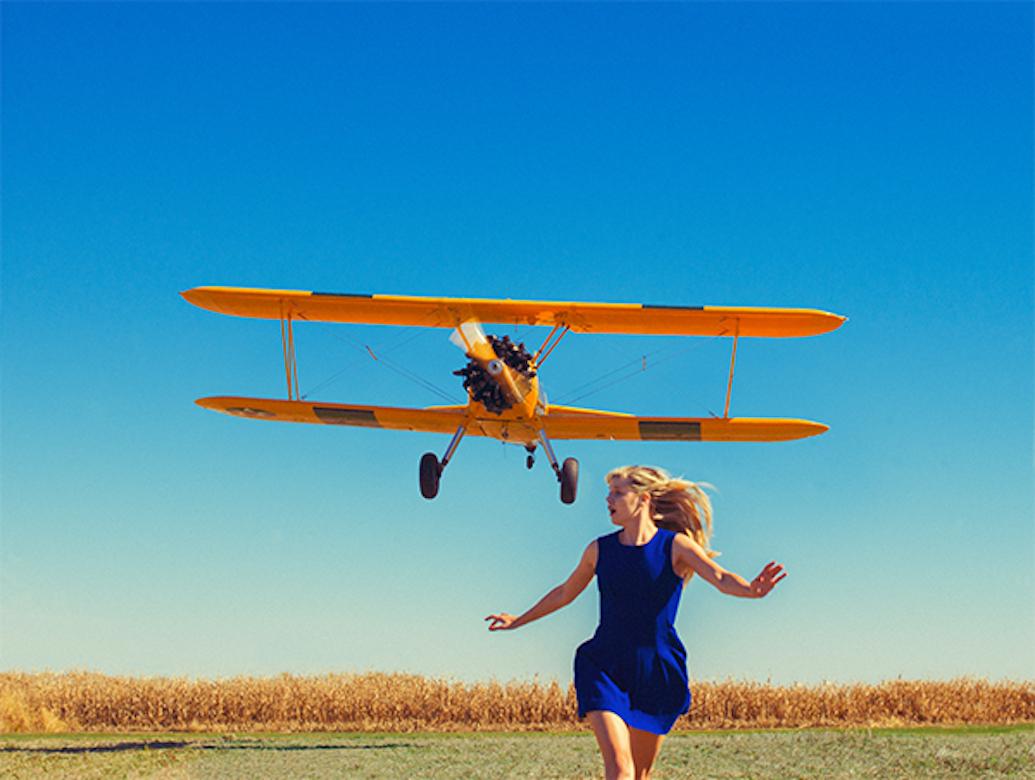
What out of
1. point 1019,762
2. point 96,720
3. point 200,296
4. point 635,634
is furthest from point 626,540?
point 96,720

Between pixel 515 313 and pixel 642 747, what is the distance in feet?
54.0

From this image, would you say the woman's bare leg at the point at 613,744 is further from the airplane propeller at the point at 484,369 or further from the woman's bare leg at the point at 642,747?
the airplane propeller at the point at 484,369

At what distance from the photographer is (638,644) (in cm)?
668

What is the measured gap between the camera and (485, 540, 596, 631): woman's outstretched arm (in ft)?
22.7

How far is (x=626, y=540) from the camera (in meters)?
6.85

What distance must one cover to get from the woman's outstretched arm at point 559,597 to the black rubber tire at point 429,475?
15.5 m

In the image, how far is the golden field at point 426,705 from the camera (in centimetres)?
2597

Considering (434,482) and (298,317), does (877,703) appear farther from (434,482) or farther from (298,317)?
(298,317)

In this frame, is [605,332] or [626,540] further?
[605,332]

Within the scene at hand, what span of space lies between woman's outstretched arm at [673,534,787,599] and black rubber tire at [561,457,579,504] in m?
16.3

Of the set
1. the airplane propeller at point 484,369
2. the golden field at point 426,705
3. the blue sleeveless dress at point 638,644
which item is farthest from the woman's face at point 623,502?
the golden field at point 426,705

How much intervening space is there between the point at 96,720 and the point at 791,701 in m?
16.7

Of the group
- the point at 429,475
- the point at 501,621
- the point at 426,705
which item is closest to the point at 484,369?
the point at 429,475

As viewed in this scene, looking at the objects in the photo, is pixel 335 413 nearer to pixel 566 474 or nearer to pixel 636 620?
pixel 566 474
